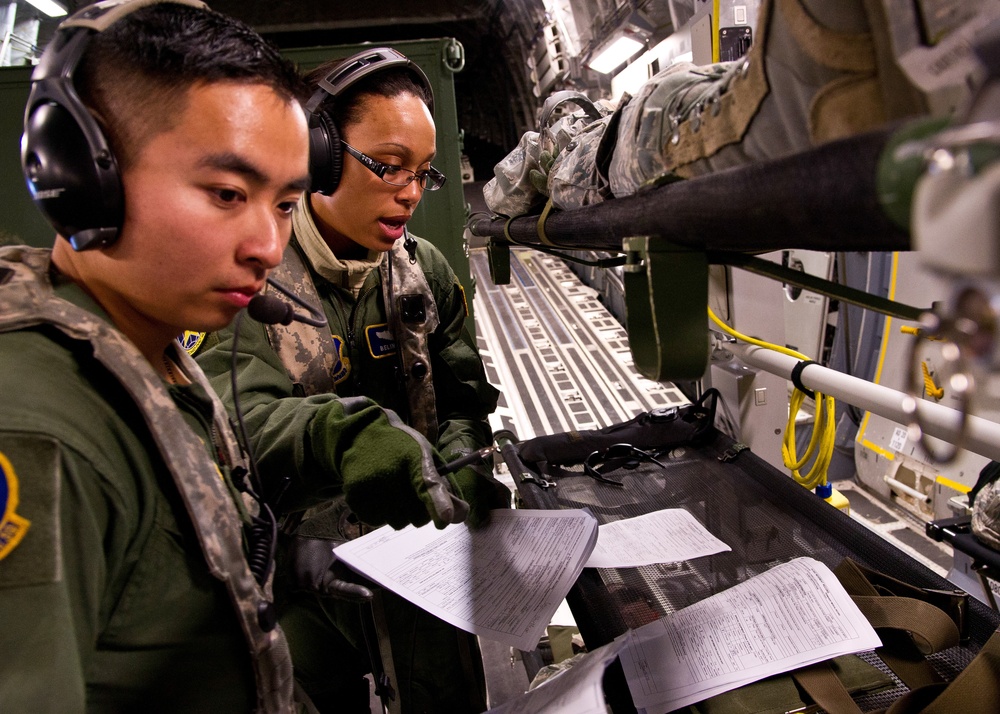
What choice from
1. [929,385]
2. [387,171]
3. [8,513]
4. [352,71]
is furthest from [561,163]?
[929,385]

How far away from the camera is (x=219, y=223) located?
0.76 metres

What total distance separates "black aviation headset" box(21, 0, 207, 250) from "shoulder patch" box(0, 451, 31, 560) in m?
0.27

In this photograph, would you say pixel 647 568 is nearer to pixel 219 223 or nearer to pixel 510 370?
pixel 219 223

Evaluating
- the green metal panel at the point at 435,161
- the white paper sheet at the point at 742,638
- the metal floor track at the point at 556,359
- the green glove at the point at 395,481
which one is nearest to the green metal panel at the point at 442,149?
the green metal panel at the point at 435,161

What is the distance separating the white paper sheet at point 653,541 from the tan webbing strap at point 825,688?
1.18 ft

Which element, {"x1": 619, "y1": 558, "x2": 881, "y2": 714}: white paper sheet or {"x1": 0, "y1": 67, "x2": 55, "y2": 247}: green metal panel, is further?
{"x1": 0, "y1": 67, "x2": 55, "y2": 247}: green metal panel

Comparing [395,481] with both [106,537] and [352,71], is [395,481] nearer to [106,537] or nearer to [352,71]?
[106,537]

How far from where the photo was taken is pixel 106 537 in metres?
0.68

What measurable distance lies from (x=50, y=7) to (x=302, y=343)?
385cm

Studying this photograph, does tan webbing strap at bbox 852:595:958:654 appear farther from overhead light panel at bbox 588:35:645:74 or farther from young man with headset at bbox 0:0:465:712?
overhead light panel at bbox 588:35:645:74

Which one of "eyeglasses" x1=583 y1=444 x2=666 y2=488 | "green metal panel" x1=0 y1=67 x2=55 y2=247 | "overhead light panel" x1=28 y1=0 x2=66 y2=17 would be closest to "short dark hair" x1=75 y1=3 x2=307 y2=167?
"eyeglasses" x1=583 y1=444 x2=666 y2=488

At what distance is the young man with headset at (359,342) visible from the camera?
4.54 feet

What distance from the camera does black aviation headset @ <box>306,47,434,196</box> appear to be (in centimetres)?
146

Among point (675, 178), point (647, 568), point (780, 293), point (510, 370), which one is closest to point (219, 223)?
point (675, 178)
